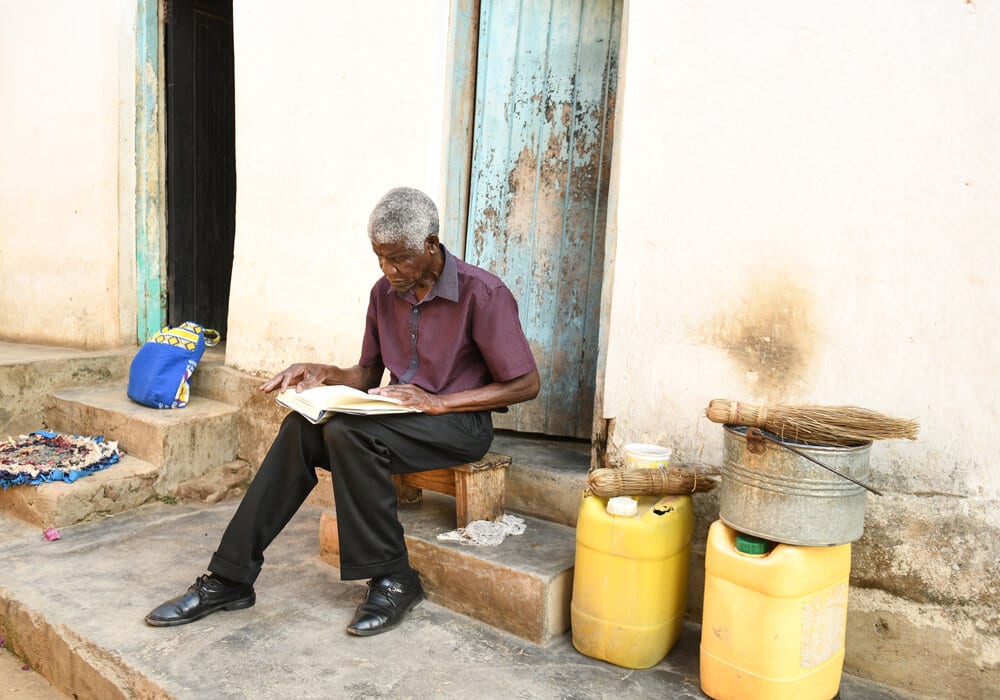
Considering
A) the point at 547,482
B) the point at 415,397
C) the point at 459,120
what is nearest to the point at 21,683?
the point at 415,397

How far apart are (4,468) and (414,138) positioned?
8.00ft

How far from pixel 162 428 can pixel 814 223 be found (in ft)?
10.4

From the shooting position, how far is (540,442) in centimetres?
378

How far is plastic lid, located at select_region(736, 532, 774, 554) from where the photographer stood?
2285 millimetres

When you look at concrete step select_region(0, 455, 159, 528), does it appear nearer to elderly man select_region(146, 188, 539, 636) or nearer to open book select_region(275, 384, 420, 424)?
elderly man select_region(146, 188, 539, 636)

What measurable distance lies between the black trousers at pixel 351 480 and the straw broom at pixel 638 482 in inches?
22.8

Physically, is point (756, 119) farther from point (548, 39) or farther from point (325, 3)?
point (325, 3)

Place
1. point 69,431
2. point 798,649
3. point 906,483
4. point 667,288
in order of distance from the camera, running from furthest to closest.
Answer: point 69,431 < point 667,288 < point 906,483 < point 798,649

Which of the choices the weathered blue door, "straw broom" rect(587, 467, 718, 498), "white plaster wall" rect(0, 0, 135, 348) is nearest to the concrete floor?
"straw broom" rect(587, 467, 718, 498)

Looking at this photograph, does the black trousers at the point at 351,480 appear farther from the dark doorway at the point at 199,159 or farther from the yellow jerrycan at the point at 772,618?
the dark doorway at the point at 199,159

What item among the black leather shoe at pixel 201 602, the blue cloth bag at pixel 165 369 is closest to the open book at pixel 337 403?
the black leather shoe at pixel 201 602

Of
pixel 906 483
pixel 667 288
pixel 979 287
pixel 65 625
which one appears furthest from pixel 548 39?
pixel 65 625

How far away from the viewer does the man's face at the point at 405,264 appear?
2.81 metres

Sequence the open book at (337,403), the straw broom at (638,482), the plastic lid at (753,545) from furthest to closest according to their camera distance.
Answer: the open book at (337,403), the straw broom at (638,482), the plastic lid at (753,545)
